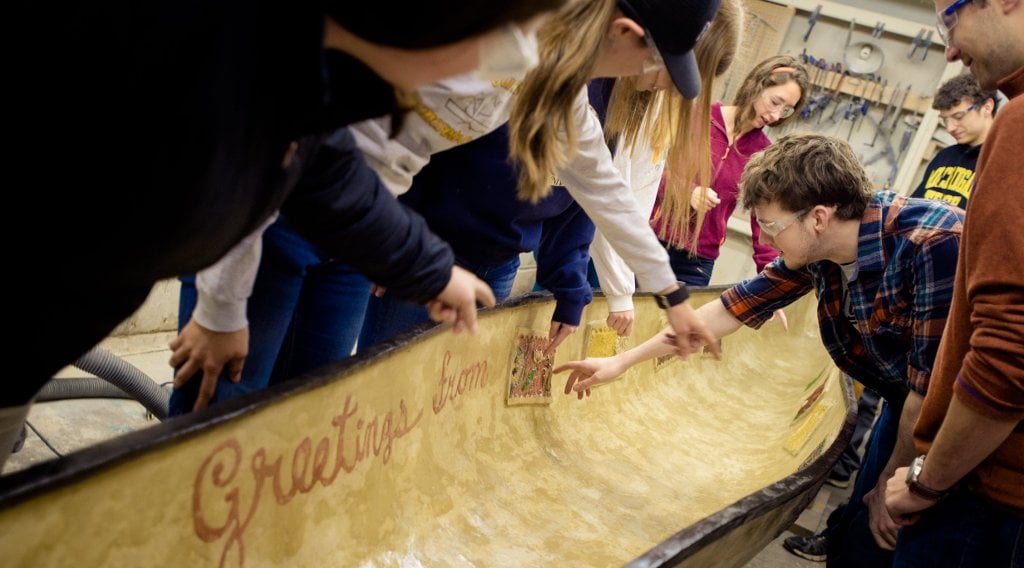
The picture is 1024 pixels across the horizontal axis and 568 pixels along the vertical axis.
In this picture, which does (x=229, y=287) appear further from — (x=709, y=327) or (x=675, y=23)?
(x=709, y=327)

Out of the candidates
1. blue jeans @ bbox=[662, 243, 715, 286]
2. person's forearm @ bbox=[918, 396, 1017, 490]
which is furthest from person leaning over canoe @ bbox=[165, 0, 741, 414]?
blue jeans @ bbox=[662, 243, 715, 286]

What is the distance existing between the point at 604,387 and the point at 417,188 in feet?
4.84

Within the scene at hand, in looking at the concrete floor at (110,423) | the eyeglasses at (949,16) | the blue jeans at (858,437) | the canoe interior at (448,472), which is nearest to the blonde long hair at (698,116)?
the eyeglasses at (949,16)

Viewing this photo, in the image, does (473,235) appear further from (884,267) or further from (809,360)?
(809,360)

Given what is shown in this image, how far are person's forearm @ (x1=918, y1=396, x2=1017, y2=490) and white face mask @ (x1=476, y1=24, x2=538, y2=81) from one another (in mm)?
977

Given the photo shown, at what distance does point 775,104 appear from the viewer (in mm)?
3377

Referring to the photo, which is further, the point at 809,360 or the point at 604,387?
the point at 809,360

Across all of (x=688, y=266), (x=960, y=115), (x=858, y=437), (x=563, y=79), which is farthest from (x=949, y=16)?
(x=858, y=437)

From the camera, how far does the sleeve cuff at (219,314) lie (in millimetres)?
1153

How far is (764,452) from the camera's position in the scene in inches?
119

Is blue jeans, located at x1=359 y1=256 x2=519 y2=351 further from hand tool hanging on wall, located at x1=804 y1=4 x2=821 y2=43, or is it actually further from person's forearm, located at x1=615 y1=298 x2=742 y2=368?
hand tool hanging on wall, located at x1=804 y1=4 x2=821 y2=43

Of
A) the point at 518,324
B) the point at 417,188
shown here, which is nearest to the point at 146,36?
the point at 417,188

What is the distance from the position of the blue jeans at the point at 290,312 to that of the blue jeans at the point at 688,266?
86.9 inches

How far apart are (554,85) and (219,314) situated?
0.67 metres
